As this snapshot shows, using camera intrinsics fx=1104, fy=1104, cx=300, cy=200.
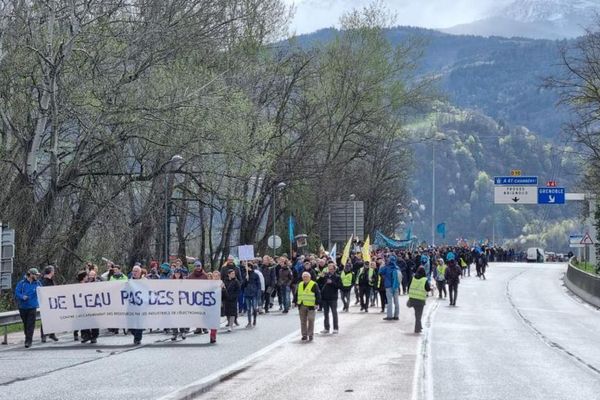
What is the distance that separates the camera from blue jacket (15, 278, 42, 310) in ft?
78.5

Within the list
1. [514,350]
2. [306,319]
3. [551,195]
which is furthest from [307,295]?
[551,195]

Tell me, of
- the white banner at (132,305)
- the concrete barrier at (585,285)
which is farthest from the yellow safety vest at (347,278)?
the concrete barrier at (585,285)

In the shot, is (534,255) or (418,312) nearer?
(418,312)

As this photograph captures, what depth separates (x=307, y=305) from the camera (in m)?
25.2

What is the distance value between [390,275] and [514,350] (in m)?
10.2

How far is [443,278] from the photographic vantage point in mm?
43406

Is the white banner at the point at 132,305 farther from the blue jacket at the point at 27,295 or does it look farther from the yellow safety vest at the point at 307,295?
the yellow safety vest at the point at 307,295

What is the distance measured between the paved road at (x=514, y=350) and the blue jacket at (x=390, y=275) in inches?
64.9

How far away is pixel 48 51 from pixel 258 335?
1192 centimetres

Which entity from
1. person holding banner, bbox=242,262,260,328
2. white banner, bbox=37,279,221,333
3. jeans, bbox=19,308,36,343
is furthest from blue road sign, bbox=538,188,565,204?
jeans, bbox=19,308,36,343

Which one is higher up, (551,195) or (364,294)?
(551,195)

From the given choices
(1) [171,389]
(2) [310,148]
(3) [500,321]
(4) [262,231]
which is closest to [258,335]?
(3) [500,321]

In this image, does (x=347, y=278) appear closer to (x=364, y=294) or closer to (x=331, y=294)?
(x=364, y=294)

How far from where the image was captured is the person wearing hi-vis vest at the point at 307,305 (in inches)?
985
